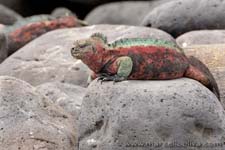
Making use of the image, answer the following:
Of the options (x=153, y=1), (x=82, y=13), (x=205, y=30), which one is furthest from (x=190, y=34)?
(x=82, y=13)

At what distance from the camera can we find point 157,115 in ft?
18.3

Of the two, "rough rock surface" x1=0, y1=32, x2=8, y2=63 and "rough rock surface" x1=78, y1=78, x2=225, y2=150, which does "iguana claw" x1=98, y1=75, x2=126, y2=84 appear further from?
"rough rock surface" x1=0, y1=32, x2=8, y2=63

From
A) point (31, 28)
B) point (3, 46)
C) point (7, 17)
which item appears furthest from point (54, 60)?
point (7, 17)

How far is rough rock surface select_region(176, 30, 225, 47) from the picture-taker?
851cm

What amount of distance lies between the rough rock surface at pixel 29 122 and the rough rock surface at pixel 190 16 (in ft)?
11.2

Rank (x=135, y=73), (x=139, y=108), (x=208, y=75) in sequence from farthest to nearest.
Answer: (x=208, y=75) < (x=135, y=73) < (x=139, y=108)

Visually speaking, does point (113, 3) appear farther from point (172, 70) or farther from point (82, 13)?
point (172, 70)

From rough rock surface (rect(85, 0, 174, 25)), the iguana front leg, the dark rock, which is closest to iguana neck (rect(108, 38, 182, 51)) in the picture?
the iguana front leg

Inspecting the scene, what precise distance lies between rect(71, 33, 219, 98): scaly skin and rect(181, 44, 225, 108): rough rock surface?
1067 millimetres

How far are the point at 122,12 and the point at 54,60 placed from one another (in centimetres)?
654

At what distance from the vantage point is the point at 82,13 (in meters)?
17.3

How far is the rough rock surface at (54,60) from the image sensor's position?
27.6 feet

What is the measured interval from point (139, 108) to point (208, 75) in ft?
3.45

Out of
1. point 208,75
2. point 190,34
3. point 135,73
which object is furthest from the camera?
point 190,34
